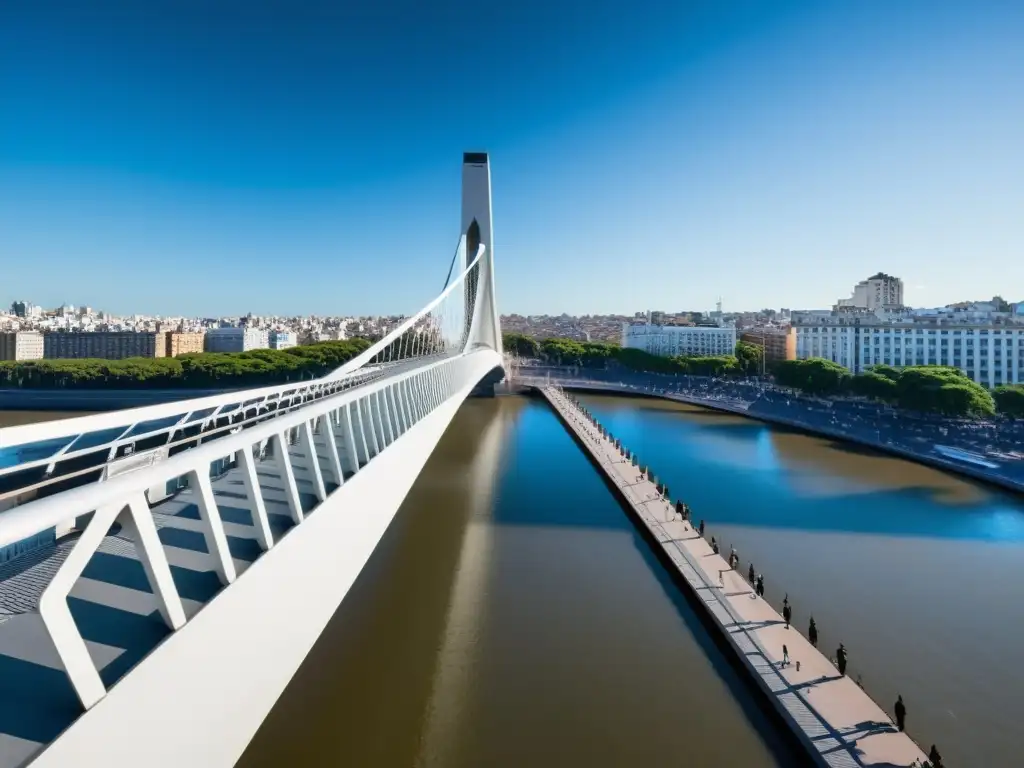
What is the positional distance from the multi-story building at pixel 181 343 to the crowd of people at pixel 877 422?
108ft

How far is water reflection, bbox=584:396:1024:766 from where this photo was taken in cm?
462

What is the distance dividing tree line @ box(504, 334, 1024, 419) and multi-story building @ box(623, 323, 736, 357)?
7.40 metres

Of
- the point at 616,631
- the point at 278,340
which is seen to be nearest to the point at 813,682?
the point at 616,631

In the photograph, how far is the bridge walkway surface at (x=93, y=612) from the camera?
1390 millimetres

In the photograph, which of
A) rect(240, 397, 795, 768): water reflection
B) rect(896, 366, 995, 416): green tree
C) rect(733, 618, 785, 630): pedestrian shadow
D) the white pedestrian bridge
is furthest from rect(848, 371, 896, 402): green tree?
the white pedestrian bridge

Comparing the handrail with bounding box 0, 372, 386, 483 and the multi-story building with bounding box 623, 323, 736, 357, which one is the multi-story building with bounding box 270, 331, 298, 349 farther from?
the handrail with bounding box 0, 372, 386, 483

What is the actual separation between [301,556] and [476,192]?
24.8 m

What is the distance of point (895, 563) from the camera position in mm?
7402

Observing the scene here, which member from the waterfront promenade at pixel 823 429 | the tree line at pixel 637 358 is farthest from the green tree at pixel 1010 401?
the tree line at pixel 637 358

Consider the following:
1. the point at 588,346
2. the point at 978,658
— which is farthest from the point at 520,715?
the point at 588,346

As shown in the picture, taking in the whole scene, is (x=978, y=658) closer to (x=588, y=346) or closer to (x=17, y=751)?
(x=17, y=751)

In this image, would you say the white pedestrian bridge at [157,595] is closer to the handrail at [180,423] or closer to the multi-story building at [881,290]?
the handrail at [180,423]

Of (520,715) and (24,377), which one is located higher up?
(24,377)

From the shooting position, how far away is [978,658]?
513cm
